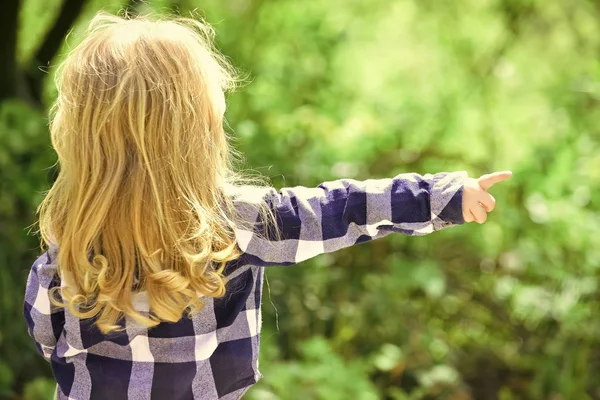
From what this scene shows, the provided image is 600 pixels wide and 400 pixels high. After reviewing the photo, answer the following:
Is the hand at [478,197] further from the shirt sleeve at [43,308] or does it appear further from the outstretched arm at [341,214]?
the shirt sleeve at [43,308]

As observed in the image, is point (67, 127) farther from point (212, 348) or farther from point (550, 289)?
point (550, 289)

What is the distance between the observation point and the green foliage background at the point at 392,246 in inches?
89.2

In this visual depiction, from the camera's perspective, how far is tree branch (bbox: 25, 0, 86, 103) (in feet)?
9.00

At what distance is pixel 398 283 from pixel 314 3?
4.23ft

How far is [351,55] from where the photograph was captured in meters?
3.40

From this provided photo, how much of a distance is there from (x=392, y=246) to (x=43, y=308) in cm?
166

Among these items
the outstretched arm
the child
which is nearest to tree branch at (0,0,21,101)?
the child

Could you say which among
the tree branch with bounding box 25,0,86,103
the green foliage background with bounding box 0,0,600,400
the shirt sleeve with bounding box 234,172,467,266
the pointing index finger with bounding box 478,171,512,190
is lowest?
the green foliage background with bounding box 0,0,600,400

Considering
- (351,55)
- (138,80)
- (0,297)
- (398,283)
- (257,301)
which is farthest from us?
(351,55)

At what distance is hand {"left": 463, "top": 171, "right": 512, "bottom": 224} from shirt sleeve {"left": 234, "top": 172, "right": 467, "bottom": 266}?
17 millimetres

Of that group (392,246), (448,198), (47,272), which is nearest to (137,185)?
(47,272)

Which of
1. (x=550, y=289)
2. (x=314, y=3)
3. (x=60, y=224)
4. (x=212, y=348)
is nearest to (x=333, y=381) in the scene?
(x=550, y=289)

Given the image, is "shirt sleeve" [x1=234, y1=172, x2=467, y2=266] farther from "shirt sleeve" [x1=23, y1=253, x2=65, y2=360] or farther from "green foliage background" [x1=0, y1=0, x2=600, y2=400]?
"green foliage background" [x1=0, y1=0, x2=600, y2=400]

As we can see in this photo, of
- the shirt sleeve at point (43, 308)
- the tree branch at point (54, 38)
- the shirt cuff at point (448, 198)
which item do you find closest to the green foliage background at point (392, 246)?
the tree branch at point (54, 38)
